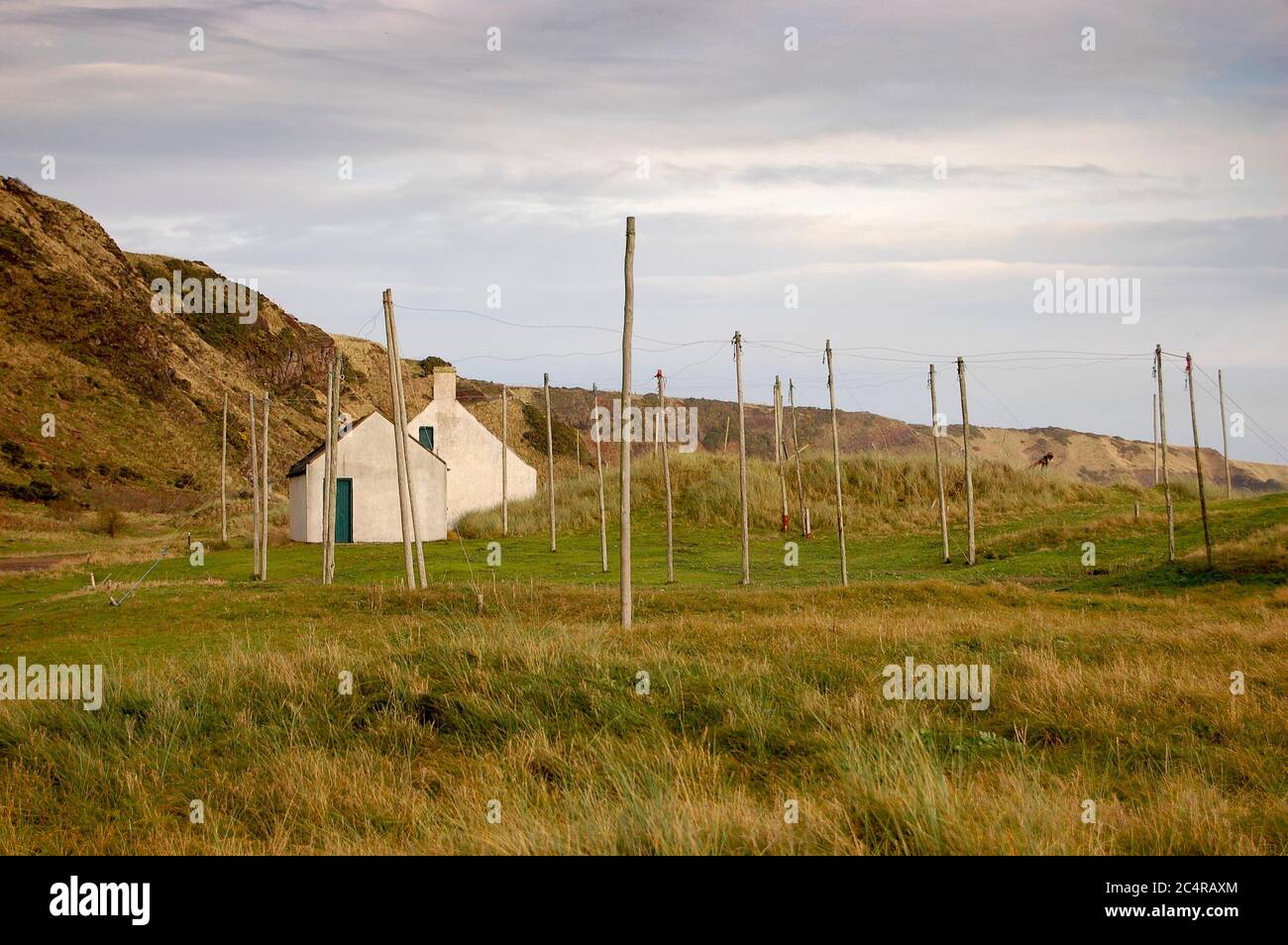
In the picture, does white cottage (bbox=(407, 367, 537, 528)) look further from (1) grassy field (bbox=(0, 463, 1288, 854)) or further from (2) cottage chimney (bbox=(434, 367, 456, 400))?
(1) grassy field (bbox=(0, 463, 1288, 854))

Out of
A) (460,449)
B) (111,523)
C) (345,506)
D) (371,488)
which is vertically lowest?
(111,523)

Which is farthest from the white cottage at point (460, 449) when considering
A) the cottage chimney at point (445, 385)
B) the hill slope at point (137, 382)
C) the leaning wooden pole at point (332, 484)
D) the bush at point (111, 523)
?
the leaning wooden pole at point (332, 484)

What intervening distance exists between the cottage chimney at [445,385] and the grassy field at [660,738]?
4391 cm

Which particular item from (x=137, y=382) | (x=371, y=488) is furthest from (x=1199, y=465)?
(x=137, y=382)

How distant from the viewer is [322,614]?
923 inches

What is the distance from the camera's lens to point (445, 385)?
66.9 m

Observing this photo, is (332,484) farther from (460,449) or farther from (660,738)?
(460,449)

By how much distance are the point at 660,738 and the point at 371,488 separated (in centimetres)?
4433

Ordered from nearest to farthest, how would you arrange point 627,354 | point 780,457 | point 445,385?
point 627,354 → point 780,457 → point 445,385

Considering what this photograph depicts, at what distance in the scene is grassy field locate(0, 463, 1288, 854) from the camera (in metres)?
7.04

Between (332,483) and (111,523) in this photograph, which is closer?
(332,483)
